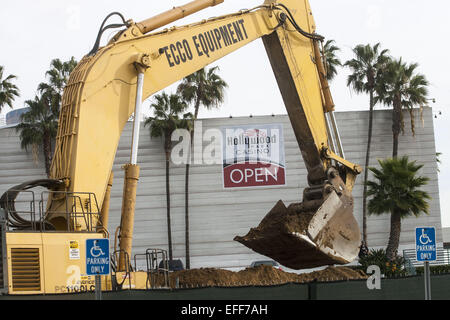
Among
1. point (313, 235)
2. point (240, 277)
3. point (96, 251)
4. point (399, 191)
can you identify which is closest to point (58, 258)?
point (96, 251)

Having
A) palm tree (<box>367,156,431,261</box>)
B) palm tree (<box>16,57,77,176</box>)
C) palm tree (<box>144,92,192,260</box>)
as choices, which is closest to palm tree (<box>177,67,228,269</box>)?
palm tree (<box>144,92,192,260</box>)

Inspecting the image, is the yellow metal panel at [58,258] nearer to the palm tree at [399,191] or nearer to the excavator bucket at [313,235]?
the excavator bucket at [313,235]

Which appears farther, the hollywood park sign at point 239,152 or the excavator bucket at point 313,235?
the hollywood park sign at point 239,152

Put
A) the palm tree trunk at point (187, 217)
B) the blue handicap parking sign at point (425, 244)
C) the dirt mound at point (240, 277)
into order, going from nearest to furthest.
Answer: the blue handicap parking sign at point (425, 244) < the dirt mound at point (240, 277) < the palm tree trunk at point (187, 217)

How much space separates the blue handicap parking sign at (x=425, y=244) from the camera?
37.1 feet

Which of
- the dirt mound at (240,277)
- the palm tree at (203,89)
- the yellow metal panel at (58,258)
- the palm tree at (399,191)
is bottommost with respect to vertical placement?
the dirt mound at (240,277)

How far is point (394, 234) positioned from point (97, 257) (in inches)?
1003

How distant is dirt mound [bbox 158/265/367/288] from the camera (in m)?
17.6

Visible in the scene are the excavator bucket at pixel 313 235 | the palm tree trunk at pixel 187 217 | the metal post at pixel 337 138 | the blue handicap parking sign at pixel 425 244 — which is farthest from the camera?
the palm tree trunk at pixel 187 217

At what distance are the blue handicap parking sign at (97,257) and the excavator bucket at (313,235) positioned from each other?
597cm

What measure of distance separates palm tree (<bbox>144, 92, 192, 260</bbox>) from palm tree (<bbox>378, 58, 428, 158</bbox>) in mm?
11936

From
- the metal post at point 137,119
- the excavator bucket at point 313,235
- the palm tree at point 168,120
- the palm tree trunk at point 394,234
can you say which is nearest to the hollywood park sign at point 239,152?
the palm tree at point 168,120
